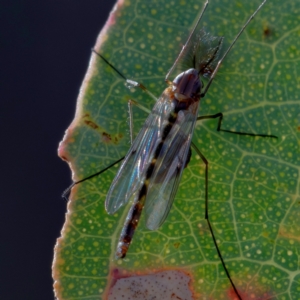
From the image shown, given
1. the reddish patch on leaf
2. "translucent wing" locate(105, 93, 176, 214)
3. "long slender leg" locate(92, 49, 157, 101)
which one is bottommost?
the reddish patch on leaf

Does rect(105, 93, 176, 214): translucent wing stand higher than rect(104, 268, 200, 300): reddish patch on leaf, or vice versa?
rect(105, 93, 176, 214): translucent wing

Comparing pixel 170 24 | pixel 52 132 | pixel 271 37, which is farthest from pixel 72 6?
pixel 271 37

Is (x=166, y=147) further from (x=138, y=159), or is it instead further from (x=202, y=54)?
(x=202, y=54)

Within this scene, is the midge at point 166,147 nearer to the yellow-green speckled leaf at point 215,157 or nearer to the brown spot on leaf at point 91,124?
the yellow-green speckled leaf at point 215,157

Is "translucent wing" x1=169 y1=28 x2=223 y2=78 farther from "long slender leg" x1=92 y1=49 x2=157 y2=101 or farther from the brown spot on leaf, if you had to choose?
the brown spot on leaf

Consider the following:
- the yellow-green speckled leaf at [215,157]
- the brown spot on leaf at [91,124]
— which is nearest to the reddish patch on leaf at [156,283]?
the yellow-green speckled leaf at [215,157]

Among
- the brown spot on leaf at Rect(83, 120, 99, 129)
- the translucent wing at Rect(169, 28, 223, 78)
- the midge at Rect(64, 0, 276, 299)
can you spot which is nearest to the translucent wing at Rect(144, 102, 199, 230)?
the midge at Rect(64, 0, 276, 299)

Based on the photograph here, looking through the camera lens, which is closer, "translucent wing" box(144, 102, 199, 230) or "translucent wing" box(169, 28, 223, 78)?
"translucent wing" box(144, 102, 199, 230)
